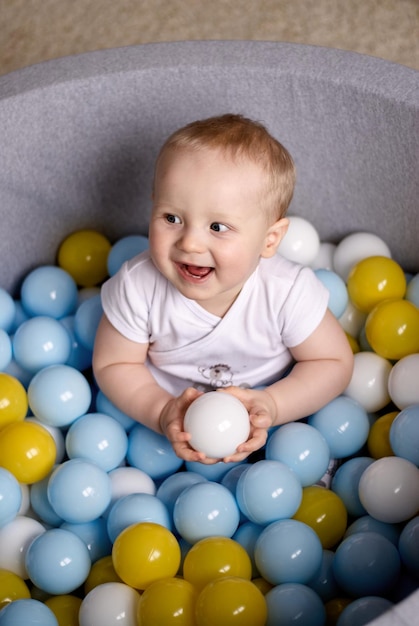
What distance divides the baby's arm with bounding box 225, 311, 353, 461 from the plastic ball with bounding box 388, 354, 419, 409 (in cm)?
6

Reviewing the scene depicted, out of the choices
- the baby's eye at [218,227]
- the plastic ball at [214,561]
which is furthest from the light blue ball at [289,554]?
the baby's eye at [218,227]

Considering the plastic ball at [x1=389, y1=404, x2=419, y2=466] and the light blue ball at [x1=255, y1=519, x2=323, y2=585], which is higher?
the plastic ball at [x1=389, y1=404, x2=419, y2=466]

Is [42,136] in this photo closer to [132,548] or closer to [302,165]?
[302,165]

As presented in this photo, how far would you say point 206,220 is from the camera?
1.04 m

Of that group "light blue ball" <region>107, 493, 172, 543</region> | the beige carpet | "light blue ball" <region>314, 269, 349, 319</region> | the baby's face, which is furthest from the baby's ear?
the beige carpet

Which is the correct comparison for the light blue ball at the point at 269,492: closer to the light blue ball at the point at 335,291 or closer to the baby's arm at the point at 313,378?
the baby's arm at the point at 313,378

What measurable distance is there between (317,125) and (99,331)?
1.46 feet

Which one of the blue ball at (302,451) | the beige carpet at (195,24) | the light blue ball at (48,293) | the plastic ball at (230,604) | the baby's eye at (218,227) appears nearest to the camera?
the plastic ball at (230,604)

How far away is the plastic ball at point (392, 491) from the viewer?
110cm

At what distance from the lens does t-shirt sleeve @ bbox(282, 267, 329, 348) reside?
1.17 metres

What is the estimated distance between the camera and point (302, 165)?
1383 mm

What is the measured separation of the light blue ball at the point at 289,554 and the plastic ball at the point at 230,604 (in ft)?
0.23

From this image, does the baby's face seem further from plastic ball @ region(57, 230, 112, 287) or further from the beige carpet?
the beige carpet

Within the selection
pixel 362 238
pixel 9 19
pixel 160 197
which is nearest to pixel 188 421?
pixel 160 197
